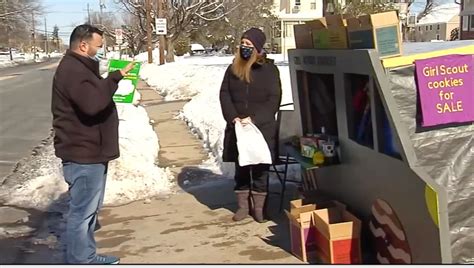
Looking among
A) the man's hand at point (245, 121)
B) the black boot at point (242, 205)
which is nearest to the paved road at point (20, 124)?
the black boot at point (242, 205)

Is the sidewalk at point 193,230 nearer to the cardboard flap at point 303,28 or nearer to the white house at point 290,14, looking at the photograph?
the cardboard flap at point 303,28

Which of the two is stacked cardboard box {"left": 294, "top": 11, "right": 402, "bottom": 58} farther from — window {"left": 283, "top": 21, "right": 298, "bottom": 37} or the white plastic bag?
window {"left": 283, "top": 21, "right": 298, "bottom": 37}

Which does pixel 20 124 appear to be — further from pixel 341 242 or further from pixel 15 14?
pixel 15 14

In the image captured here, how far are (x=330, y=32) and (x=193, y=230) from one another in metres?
2.21

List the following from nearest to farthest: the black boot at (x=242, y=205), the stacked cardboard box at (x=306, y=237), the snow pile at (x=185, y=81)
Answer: the stacked cardboard box at (x=306, y=237) → the black boot at (x=242, y=205) → the snow pile at (x=185, y=81)

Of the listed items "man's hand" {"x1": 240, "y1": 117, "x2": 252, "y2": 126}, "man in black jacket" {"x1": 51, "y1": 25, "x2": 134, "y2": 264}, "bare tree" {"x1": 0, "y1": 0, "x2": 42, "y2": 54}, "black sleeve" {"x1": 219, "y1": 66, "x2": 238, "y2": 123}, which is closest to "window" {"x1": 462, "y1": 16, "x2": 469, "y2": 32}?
"black sleeve" {"x1": 219, "y1": 66, "x2": 238, "y2": 123}

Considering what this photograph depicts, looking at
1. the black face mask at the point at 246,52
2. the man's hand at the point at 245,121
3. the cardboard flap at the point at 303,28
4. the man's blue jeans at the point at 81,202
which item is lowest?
the man's blue jeans at the point at 81,202

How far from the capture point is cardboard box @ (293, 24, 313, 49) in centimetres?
576

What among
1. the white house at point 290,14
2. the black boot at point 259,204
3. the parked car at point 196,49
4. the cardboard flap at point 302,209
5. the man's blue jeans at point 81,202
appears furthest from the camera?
the parked car at point 196,49

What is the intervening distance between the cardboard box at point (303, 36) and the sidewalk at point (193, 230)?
167 cm

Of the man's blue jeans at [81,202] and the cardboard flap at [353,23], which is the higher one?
the cardboard flap at [353,23]

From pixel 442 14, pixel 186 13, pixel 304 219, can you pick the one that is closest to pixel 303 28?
pixel 304 219

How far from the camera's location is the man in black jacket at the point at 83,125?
4.23 metres

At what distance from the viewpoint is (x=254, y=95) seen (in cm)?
576
